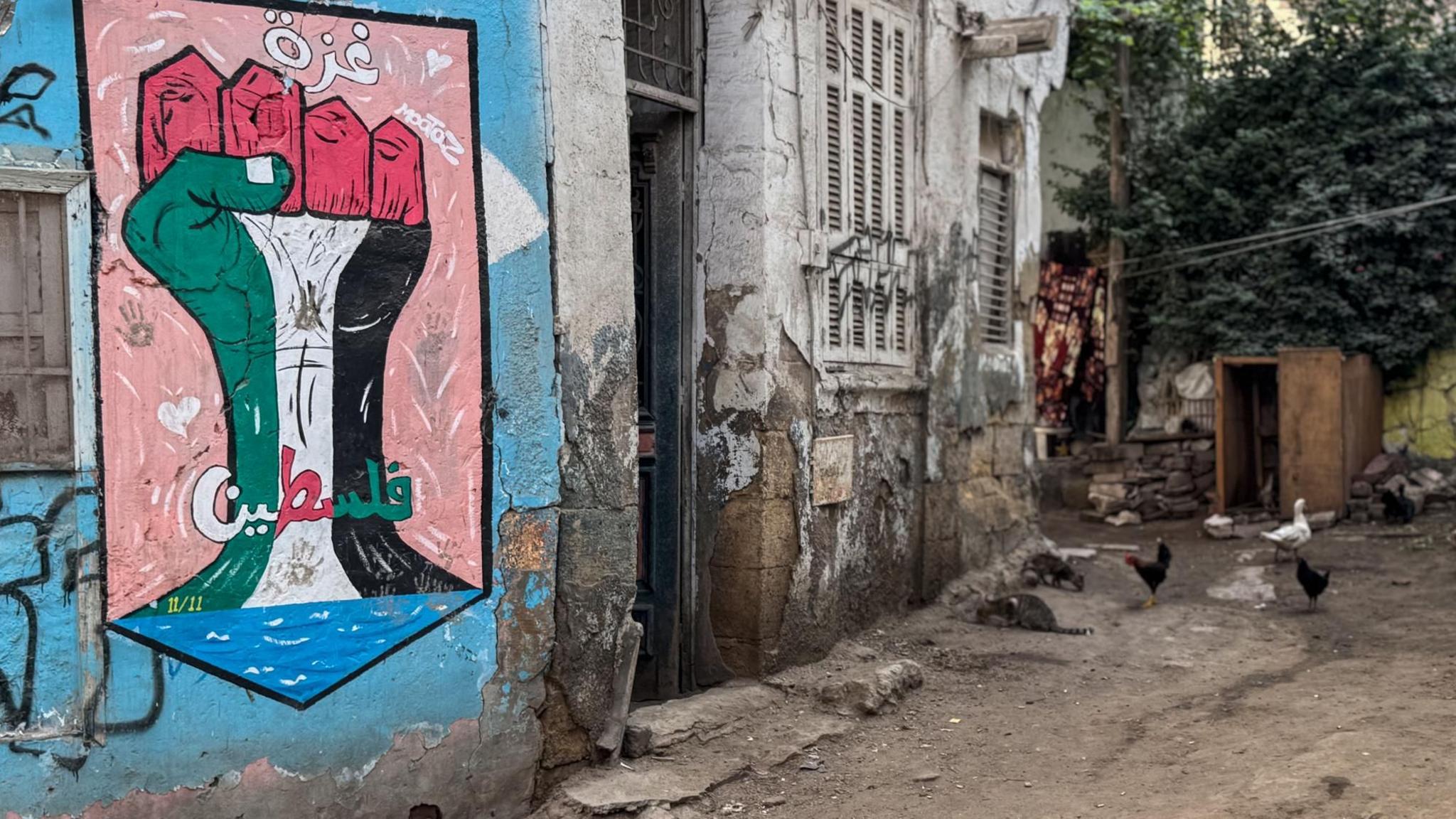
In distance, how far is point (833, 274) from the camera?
23.4ft

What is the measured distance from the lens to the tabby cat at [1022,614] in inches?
318

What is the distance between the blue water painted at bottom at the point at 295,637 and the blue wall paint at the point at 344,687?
53 mm

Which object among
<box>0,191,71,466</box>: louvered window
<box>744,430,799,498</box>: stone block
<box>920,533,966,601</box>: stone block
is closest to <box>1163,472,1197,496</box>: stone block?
<box>920,533,966,601</box>: stone block

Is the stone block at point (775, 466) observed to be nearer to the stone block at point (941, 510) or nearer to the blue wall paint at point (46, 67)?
the stone block at point (941, 510)

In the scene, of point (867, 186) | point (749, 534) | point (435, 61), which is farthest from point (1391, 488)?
point (435, 61)

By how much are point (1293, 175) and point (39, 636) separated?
43.3ft

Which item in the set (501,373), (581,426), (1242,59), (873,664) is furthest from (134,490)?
(1242,59)

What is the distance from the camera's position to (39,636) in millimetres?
3879

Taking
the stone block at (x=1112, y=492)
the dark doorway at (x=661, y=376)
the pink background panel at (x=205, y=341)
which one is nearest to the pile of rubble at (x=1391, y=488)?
the stone block at (x=1112, y=492)

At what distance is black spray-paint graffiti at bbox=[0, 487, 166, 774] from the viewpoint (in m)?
3.85

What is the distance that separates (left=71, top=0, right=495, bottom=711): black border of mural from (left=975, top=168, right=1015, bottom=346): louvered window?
5.32 metres

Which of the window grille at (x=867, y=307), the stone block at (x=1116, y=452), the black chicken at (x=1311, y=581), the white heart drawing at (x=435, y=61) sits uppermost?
the white heart drawing at (x=435, y=61)

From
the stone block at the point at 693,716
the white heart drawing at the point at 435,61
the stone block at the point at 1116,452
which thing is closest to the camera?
the white heart drawing at the point at 435,61

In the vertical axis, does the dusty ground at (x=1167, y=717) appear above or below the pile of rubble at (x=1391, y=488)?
below
